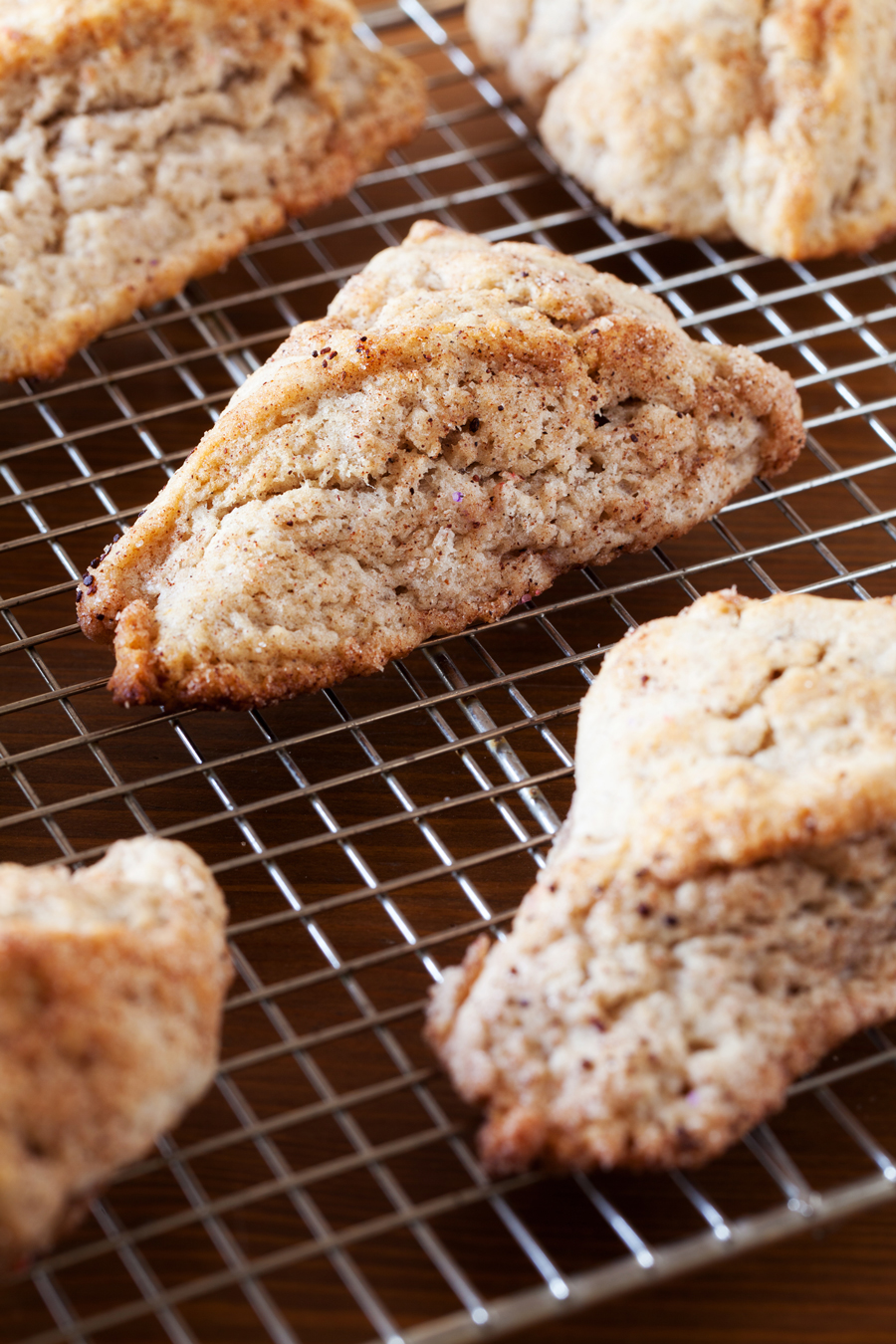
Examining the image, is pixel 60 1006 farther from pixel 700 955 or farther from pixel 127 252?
pixel 127 252

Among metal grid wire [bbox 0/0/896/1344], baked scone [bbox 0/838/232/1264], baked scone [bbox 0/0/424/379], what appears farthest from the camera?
baked scone [bbox 0/0/424/379]

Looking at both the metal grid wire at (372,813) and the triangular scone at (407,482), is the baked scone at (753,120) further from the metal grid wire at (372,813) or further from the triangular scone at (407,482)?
the triangular scone at (407,482)

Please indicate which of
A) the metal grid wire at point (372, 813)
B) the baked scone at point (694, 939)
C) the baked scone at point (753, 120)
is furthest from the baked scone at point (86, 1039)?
Result: the baked scone at point (753, 120)

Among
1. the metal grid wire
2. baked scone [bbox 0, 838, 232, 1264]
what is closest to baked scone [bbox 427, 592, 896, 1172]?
the metal grid wire

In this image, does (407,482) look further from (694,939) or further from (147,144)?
(147,144)

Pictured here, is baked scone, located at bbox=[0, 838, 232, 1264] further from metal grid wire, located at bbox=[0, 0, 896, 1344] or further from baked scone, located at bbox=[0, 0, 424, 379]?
baked scone, located at bbox=[0, 0, 424, 379]

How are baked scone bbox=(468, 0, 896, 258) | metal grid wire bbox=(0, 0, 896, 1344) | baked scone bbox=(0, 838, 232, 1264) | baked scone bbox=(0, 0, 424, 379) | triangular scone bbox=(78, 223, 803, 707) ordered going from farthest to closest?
baked scone bbox=(468, 0, 896, 258) → baked scone bbox=(0, 0, 424, 379) → triangular scone bbox=(78, 223, 803, 707) → metal grid wire bbox=(0, 0, 896, 1344) → baked scone bbox=(0, 838, 232, 1264)

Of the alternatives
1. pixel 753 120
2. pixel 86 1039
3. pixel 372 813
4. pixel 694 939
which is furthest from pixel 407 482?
pixel 753 120
